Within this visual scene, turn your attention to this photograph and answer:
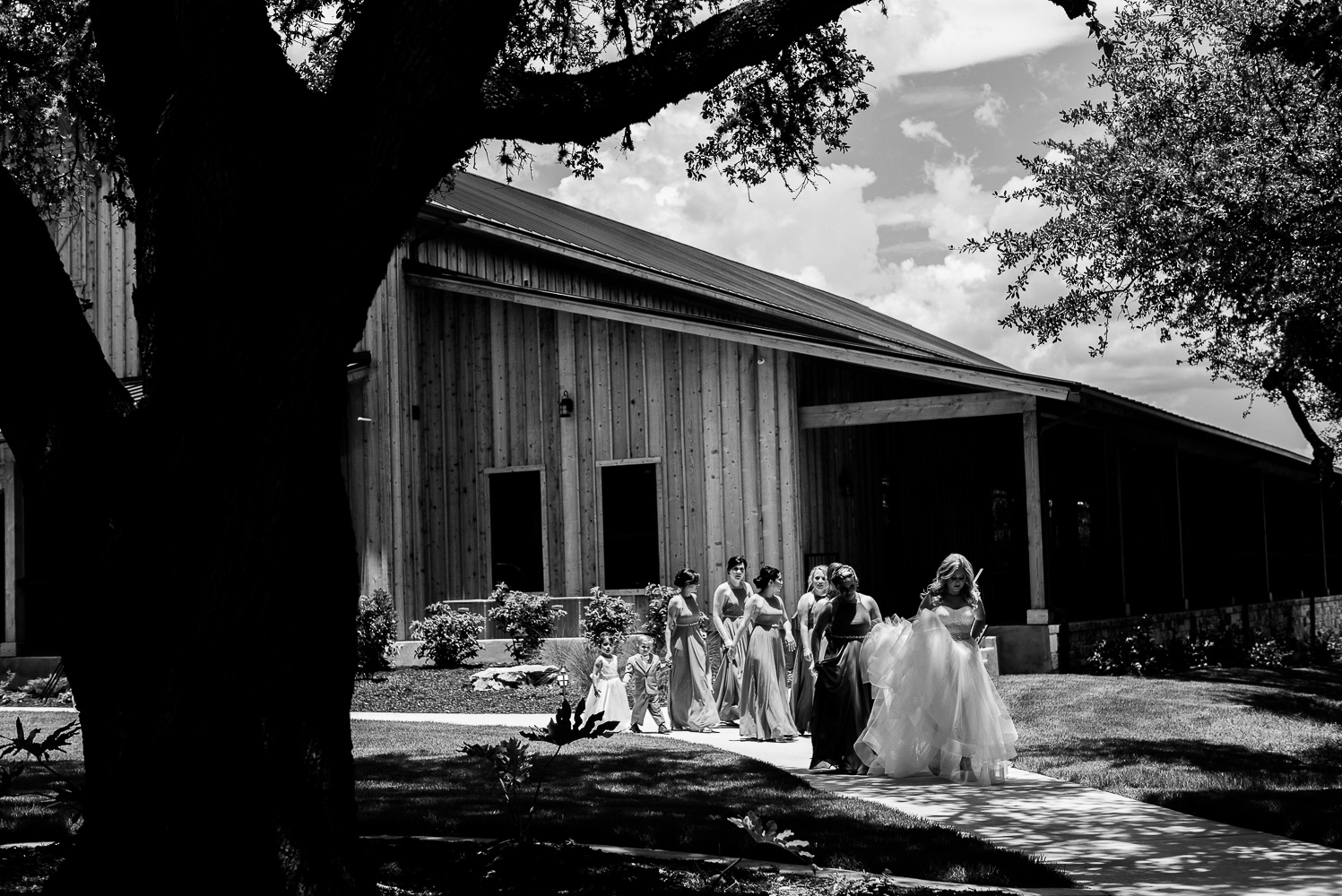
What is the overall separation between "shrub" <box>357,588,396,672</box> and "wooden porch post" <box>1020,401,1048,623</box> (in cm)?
840

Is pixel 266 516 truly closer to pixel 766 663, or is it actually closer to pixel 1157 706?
pixel 766 663

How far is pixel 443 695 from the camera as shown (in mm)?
17047

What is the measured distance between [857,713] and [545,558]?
29.6 ft

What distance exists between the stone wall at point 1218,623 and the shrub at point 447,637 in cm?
769

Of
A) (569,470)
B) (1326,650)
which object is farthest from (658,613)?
(1326,650)

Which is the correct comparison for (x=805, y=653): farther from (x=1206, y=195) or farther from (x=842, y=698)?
(x=1206, y=195)

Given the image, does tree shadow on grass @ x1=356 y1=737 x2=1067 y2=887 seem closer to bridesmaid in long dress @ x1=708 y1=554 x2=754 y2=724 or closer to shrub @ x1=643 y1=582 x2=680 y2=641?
bridesmaid in long dress @ x1=708 y1=554 x2=754 y2=724

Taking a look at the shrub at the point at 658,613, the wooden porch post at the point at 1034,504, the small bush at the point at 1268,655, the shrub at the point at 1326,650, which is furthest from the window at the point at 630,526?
the shrub at the point at 1326,650

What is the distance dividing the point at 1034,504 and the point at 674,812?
381 inches

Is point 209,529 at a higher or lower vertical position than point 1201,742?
A: higher

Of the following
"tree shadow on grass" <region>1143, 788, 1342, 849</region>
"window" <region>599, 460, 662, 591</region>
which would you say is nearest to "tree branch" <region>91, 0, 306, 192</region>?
"tree shadow on grass" <region>1143, 788, 1342, 849</region>

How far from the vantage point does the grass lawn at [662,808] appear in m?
7.28

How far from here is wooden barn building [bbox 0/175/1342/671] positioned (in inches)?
717

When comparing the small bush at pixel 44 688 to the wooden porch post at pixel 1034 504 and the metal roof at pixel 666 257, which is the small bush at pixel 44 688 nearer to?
the metal roof at pixel 666 257
